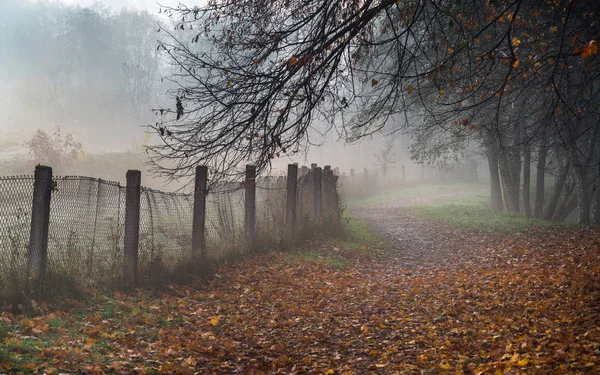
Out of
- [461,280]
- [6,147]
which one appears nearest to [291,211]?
[461,280]

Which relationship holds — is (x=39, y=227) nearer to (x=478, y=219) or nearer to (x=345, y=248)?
(x=345, y=248)

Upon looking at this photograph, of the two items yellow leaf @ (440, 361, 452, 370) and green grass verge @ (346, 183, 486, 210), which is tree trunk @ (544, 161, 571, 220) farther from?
yellow leaf @ (440, 361, 452, 370)

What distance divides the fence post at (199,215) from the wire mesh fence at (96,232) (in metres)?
0.11

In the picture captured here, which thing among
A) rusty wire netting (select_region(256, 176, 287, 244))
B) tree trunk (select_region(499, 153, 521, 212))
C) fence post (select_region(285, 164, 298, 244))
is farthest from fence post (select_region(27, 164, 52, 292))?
tree trunk (select_region(499, 153, 521, 212))

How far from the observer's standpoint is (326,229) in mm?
14773

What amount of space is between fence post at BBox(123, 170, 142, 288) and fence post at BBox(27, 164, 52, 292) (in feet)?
4.56

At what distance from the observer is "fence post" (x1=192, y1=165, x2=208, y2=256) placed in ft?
31.2

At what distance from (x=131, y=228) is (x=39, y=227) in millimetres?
1568

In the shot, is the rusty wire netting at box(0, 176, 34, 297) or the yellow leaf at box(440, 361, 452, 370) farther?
the rusty wire netting at box(0, 176, 34, 297)

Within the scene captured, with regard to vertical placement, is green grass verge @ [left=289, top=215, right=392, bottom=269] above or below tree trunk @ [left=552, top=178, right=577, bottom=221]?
below

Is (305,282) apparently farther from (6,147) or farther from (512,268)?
→ (6,147)

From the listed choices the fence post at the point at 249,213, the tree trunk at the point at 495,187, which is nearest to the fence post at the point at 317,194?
the fence post at the point at 249,213

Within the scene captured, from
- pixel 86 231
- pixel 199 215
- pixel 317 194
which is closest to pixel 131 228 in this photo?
pixel 86 231

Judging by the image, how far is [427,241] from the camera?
16.4 meters
